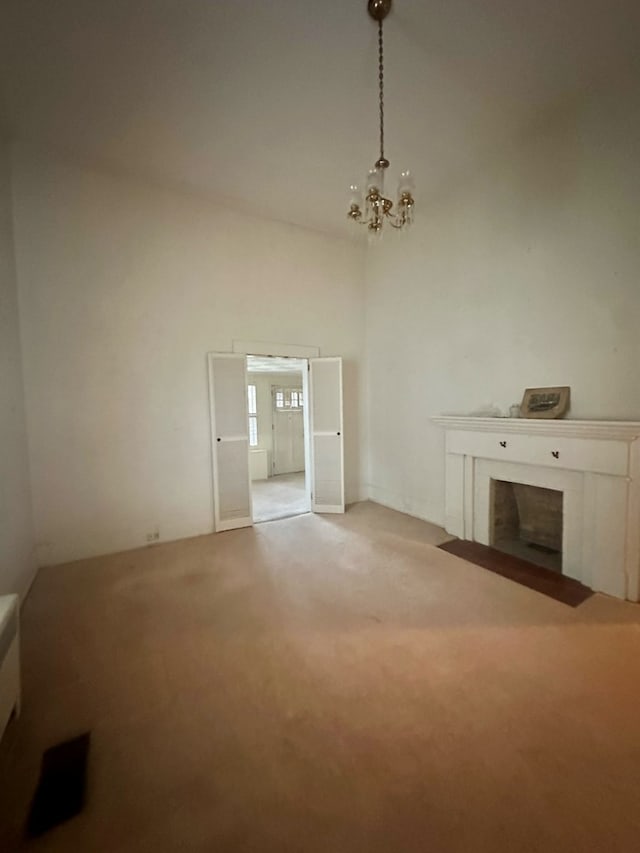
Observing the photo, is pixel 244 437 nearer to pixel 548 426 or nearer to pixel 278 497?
pixel 278 497

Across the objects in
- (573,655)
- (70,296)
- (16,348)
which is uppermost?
(70,296)

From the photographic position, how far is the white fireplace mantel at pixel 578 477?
2.43m

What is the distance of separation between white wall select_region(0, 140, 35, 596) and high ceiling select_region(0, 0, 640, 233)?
95 centimetres

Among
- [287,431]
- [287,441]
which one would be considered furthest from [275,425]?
[287,441]

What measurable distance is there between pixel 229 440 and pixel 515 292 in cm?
320

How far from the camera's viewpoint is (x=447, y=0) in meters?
1.94

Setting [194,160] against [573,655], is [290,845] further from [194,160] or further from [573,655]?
[194,160]

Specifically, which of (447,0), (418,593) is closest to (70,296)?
(447,0)

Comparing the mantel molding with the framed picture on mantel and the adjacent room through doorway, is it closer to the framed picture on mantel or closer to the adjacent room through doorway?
the framed picture on mantel

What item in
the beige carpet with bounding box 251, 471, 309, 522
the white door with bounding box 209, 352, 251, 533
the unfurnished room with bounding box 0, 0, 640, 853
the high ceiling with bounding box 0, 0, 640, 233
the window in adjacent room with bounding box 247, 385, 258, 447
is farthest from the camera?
the window in adjacent room with bounding box 247, 385, 258, 447

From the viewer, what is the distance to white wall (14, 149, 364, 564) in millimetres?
3105

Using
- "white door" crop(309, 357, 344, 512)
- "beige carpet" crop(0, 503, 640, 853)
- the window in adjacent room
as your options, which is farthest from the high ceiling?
the window in adjacent room

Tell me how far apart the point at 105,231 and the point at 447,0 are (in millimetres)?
3090

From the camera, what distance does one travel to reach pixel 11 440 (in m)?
2.58
